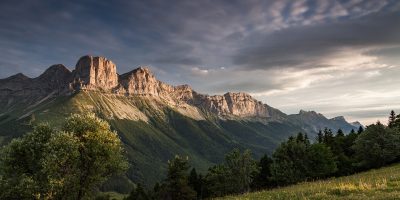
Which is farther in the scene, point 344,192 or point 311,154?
point 311,154

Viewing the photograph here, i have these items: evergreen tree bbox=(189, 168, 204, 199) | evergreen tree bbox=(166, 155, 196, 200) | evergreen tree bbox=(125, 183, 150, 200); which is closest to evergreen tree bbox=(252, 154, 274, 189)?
evergreen tree bbox=(189, 168, 204, 199)

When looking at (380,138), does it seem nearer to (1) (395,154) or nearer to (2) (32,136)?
(1) (395,154)

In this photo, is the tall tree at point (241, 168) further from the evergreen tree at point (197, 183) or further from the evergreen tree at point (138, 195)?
the evergreen tree at point (138, 195)

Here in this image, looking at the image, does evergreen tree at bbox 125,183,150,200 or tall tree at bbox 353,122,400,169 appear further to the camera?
evergreen tree at bbox 125,183,150,200

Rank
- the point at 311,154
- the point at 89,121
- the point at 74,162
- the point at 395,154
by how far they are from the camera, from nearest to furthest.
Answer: the point at 74,162
the point at 89,121
the point at 395,154
the point at 311,154

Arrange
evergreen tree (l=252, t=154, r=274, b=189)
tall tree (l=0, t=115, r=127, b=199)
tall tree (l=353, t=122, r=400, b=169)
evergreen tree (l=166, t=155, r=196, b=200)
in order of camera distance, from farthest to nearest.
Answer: evergreen tree (l=252, t=154, r=274, b=189), evergreen tree (l=166, t=155, r=196, b=200), tall tree (l=353, t=122, r=400, b=169), tall tree (l=0, t=115, r=127, b=199)

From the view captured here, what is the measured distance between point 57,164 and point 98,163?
6364 mm

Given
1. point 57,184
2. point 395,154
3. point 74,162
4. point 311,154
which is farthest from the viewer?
point 311,154

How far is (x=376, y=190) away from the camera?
2211 cm

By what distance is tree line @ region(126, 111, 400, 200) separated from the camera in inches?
3297

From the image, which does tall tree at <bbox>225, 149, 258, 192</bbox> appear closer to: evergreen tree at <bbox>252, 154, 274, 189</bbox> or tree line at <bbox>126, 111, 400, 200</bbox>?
tree line at <bbox>126, 111, 400, 200</bbox>

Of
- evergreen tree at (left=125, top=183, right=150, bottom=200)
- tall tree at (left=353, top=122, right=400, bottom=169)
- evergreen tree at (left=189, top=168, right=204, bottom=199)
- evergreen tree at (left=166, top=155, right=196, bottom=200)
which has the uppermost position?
tall tree at (left=353, top=122, right=400, bottom=169)

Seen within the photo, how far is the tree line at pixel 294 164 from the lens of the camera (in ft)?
275

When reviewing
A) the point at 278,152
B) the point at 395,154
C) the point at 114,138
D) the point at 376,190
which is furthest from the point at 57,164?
the point at 395,154
